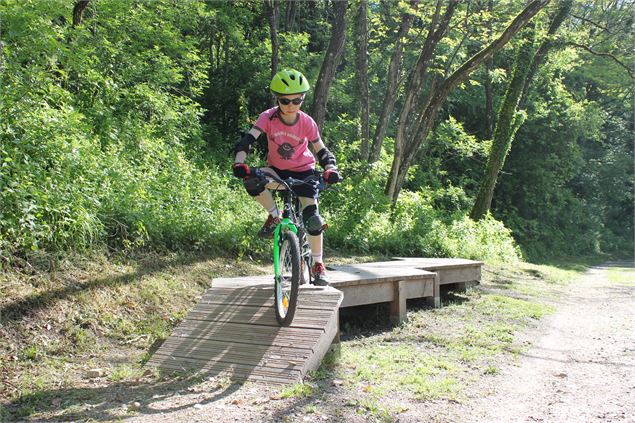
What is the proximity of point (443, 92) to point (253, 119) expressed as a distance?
6.46 meters

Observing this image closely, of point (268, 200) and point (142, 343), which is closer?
point (268, 200)

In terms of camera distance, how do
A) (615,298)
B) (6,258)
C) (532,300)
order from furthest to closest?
(615,298), (532,300), (6,258)

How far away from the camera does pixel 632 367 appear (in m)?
6.14

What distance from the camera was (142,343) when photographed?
596 cm

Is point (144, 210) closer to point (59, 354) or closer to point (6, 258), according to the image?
point (6, 258)

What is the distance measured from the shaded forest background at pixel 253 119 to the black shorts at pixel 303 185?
2.40 m

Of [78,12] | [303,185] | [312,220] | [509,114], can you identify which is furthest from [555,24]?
[312,220]

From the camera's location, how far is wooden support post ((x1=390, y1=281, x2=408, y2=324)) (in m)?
7.66

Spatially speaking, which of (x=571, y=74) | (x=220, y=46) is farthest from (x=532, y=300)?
(x=571, y=74)

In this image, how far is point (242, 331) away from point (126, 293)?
1.73m

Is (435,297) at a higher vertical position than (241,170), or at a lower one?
lower

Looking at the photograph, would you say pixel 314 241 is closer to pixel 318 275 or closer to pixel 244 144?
pixel 318 275

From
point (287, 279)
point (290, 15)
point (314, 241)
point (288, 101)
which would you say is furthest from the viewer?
point (290, 15)

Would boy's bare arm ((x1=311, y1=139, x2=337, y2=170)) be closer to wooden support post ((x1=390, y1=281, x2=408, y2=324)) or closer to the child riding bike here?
the child riding bike
